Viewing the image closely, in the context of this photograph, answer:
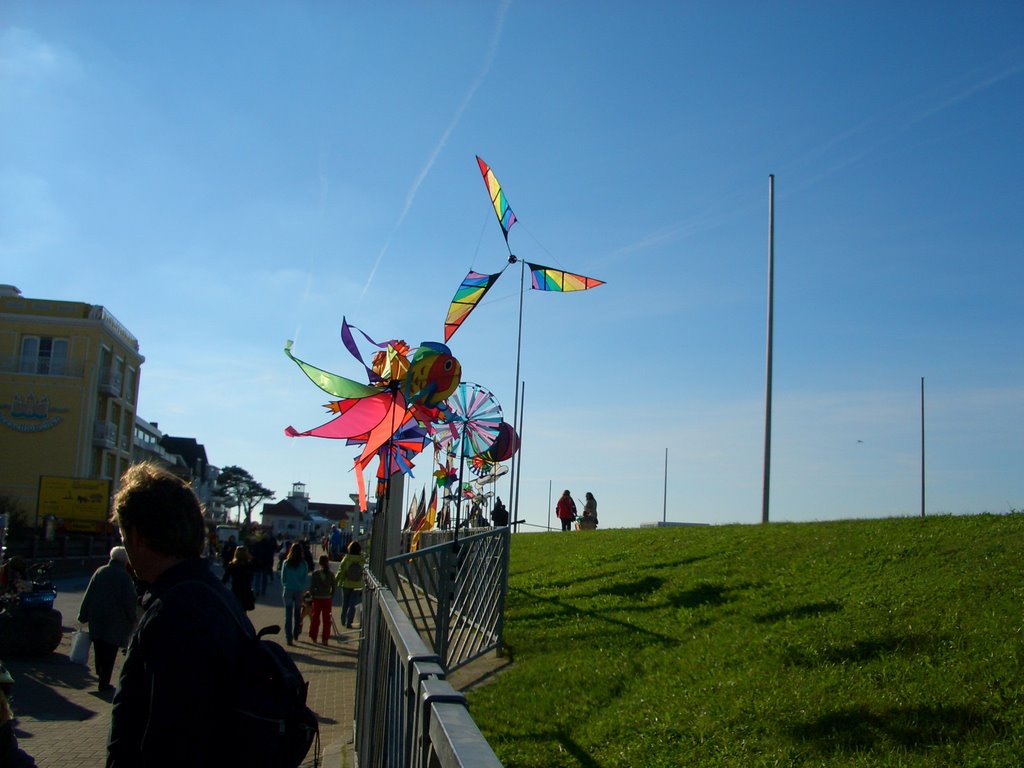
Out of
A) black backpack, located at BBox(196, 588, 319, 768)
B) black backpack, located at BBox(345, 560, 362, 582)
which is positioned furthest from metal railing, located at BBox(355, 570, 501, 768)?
black backpack, located at BBox(345, 560, 362, 582)

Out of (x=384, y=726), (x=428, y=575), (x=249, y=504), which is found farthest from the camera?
(x=249, y=504)

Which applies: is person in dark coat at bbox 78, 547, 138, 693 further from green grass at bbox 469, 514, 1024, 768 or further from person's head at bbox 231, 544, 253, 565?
person's head at bbox 231, 544, 253, 565

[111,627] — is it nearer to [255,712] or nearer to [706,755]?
[706,755]

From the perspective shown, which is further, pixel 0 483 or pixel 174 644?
pixel 0 483

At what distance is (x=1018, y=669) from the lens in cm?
640

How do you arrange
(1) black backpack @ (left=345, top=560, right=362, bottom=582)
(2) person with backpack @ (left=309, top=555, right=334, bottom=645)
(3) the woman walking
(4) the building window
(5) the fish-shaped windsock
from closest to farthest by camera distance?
(5) the fish-shaped windsock, (3) the woman walking, (2) person with backpack @ (left=309, top=555, right=334, bottom=645), (1) black backpack @ (left=345, top=560, right=362, bottom=582), (4) the building window

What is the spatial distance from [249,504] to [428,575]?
117m

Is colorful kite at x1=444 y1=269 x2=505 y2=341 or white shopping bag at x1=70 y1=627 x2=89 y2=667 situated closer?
colorful kite at x1=444 y1=269 x2=505 y2=341

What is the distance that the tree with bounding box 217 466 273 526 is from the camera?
121438 millimetres

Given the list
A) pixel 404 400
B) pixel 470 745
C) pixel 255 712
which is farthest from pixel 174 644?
pixel 404 400

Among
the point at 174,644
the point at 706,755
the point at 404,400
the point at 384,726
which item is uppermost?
the point at 404,400

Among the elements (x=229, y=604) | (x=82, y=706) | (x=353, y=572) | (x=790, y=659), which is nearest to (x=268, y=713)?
(x=229, y=604)

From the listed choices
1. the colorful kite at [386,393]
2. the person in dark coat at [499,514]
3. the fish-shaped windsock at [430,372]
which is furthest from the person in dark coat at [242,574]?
the person in dark coat at [499,514]

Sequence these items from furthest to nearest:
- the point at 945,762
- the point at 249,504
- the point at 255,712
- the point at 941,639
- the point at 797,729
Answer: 1. the point at 249,504
2. the point at 941,639
3. the point at 797,729
4. the point at 945,762
5. the point at 255,712
